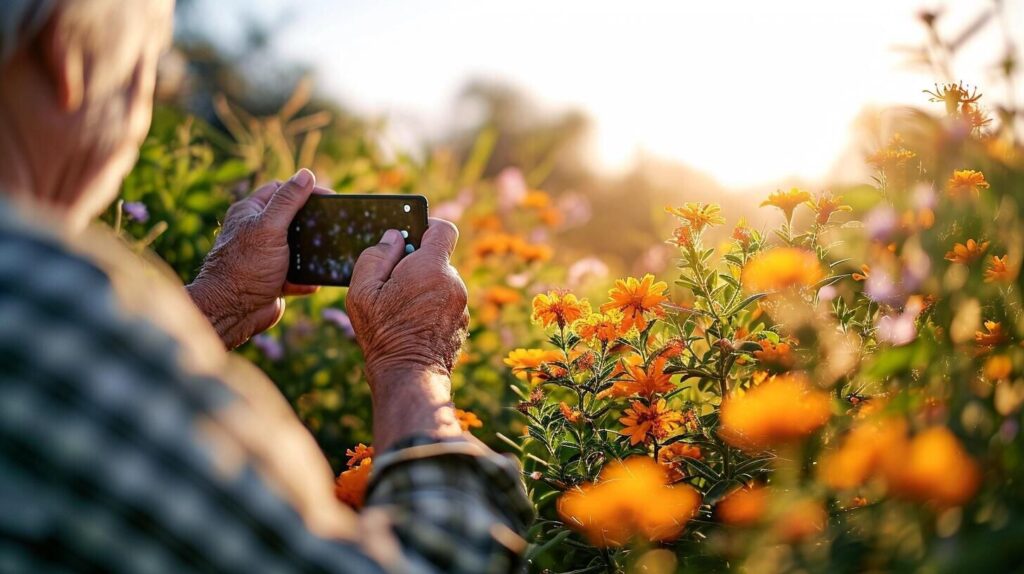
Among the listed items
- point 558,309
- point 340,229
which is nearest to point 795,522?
point 558,309

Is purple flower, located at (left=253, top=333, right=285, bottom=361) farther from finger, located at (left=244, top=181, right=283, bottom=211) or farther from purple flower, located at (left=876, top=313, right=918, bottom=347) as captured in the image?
purple flower, located at (left=876, top=313, right=918, bottom=347)

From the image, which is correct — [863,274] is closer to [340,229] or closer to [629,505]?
[629,505]

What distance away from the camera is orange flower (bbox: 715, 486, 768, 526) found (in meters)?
0.84

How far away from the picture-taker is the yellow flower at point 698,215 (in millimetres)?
1395

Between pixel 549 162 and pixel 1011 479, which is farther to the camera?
pixel 549 162

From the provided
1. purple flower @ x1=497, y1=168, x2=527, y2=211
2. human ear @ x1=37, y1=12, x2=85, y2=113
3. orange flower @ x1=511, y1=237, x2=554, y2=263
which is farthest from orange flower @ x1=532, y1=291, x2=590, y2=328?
purple flower @ x1=497, y1=168, x2=527, y2=211

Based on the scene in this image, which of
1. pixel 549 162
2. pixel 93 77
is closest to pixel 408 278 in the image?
pixel 93 77

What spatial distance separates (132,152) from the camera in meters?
0.95

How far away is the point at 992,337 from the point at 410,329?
0.72 metres

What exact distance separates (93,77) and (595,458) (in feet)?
2.80

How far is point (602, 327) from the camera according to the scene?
51.7 inches

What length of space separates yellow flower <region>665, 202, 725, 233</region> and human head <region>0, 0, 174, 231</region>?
808mm

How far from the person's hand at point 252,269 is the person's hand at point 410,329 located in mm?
261

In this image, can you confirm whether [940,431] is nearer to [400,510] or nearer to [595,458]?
[400,510]
